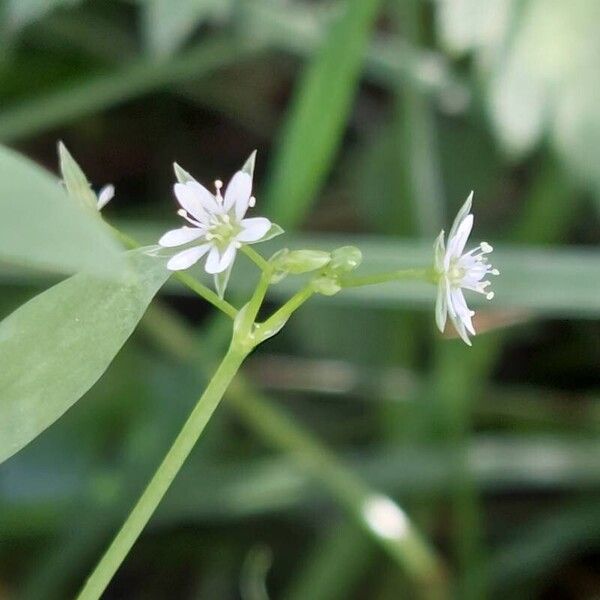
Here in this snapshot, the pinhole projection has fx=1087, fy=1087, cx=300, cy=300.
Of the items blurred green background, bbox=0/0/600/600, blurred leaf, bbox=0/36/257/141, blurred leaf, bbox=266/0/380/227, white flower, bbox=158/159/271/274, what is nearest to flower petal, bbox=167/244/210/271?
white flower, bbox=158/159/271/274

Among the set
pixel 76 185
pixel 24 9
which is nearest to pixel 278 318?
pixel 76 185

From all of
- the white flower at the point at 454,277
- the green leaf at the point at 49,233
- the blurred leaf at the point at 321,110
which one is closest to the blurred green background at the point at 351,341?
the blurred leaf at the point at 321,110

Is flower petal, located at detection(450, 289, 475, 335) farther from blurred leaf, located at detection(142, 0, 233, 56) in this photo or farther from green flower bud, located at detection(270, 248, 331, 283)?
blurred leaf, located at detection(142, 0, 233, 56)

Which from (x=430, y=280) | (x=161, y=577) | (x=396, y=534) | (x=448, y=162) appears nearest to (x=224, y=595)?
(x=161, y=577)

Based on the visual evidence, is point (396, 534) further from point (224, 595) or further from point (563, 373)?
point (563, 373)

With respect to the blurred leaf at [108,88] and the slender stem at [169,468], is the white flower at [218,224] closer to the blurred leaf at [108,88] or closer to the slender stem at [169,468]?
the slender stem at [169,468]
